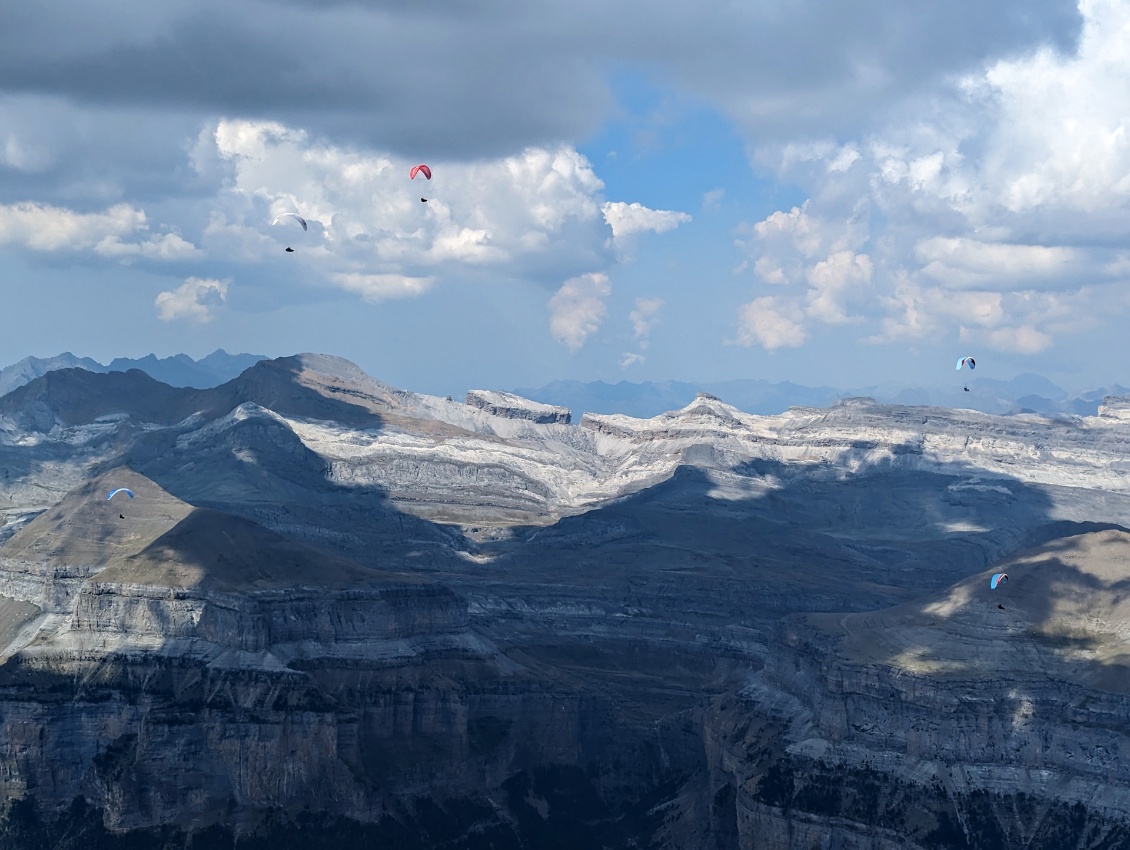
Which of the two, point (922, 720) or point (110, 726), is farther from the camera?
point (110, 726)

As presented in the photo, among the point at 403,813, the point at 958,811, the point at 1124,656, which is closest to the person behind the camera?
the point at 958,811

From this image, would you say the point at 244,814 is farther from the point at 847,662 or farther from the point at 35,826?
the point at 847,662

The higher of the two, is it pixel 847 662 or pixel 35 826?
pixel 847 662

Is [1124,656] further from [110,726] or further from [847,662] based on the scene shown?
[110,726]

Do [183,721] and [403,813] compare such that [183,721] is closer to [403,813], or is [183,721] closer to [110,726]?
[110,726]

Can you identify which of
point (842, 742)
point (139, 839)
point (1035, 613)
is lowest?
point (139, 839)

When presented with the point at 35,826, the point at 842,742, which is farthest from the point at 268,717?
the point at 842,742

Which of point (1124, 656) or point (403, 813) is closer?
point (1124, 656)

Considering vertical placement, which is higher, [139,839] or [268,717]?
[268,717]

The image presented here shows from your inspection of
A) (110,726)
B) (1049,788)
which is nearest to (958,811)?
(1049,788)

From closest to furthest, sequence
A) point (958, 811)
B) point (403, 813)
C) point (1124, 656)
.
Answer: point (958, 811) → point (1124, 656) → point (403, 813)
